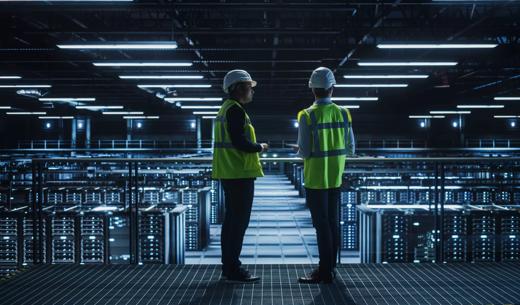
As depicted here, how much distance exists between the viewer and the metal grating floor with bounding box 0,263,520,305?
3.35m

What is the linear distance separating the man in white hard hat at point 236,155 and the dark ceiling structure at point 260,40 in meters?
4.65

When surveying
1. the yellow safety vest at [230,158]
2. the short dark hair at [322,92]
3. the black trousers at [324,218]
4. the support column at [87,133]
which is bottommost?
the black trousers at [324,218]

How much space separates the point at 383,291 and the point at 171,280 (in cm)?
163

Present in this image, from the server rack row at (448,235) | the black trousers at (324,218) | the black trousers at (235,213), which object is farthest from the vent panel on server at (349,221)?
the black trousers at (235,213)

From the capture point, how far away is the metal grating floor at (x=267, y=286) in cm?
335

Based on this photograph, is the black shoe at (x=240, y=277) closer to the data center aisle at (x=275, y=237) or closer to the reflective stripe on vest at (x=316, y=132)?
the reflective stripe on vest at (x=316, y=132)

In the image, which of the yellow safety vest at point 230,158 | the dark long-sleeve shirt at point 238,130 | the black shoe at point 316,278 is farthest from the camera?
the black shoe at point 316,278

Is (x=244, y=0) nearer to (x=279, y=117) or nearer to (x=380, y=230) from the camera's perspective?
(x=380, y=230)

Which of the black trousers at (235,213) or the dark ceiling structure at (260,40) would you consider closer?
the black trousers at (235,213)

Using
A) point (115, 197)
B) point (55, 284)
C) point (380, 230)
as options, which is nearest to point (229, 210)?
point (55, 284)

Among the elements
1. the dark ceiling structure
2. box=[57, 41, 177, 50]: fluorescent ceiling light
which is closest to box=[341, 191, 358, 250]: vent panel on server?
the dark ceiling structure

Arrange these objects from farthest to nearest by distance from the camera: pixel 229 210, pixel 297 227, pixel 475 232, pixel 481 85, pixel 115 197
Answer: pixel 481 85, pixel 297 227, pixel 115 197, pixel 475 232, pixel 229 210

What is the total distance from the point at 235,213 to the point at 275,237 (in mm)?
8742

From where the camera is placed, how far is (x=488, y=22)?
40.1 ft
